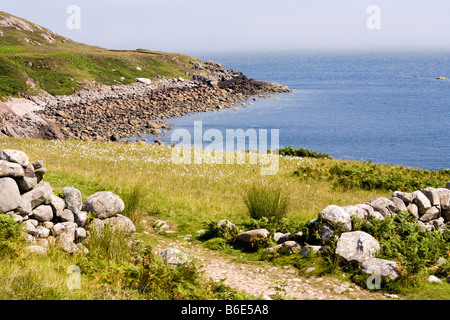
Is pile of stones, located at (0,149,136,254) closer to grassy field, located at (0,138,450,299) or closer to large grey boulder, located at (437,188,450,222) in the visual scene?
grassy field, located at (0,138,450,299)

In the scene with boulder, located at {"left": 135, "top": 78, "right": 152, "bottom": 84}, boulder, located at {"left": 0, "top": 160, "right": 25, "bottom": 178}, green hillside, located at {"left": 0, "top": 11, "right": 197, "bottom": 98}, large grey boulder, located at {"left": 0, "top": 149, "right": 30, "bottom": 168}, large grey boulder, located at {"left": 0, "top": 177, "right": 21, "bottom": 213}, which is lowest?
large grey boulder, located at {"left": 0, "top": 177, "right": 21, "bottom": 213}

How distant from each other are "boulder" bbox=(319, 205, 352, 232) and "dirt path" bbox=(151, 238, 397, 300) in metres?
1.57

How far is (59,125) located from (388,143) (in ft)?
137

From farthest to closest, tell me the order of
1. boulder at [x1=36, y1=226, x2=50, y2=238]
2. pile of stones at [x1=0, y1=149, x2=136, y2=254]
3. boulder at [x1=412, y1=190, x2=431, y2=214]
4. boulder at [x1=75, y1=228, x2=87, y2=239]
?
boulder at [x1=412, y1=190, x2=431, y2=214] < boulder at [x1=75, y1=228, x2=87, y2=239] < boulder at [x1=36, y1=226, x2=50, y2=238] < pile of stones at [x1=0, y1=149, x2=136, y2=254]

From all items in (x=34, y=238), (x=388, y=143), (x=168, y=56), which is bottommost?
(x=388, y=143)

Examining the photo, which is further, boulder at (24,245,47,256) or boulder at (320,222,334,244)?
boulder at (320,222,334,244)

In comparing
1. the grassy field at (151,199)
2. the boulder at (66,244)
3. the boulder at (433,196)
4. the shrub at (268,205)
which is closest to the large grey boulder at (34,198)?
the boulder at (66,244)

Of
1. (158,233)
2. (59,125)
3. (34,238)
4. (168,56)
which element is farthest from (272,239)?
(168,56)

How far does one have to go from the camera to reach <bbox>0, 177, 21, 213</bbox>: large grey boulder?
30.6 feet

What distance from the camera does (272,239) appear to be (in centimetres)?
1143

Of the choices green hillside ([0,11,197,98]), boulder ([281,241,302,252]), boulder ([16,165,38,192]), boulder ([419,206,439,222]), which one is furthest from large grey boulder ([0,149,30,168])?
green hillside ([0,11,197,98])

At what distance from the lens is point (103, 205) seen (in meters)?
11.0

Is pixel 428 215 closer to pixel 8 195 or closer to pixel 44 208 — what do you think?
pixel 44 208

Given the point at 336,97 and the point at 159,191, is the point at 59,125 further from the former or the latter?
the point at 336,97
